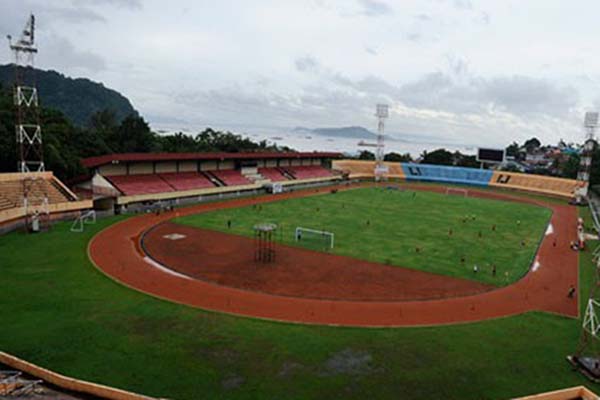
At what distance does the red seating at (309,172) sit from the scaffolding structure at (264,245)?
38757mm

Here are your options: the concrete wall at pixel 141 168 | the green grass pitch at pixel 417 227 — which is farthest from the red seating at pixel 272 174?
the concrete wall at pixel 141 168

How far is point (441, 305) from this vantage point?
23.0 meters

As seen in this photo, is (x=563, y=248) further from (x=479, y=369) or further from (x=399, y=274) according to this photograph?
(x=479, y=369)

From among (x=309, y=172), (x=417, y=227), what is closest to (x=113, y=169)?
(x=417, y=227)

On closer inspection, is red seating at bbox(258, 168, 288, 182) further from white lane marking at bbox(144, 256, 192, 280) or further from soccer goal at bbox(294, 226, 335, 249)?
white lane marking at bbox(144, 256, 192, 280)

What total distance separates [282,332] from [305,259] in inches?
472

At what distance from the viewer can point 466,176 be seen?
3479 inches

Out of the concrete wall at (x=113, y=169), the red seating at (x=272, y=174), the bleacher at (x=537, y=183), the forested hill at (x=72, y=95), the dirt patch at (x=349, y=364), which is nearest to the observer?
the dirt patch at (x=349, y=364)

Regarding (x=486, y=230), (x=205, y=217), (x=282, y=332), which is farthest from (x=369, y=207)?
(x=282, y=332)

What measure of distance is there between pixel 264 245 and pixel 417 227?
659 inches

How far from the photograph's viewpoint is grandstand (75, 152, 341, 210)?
48.0 meters

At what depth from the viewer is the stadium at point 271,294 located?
15.2 metres

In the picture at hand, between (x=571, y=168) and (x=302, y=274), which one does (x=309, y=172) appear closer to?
(x=302, y=274)

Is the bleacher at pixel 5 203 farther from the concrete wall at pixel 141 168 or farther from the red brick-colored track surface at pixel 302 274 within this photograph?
the concrete wall at pixel 141 168
